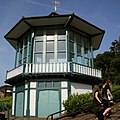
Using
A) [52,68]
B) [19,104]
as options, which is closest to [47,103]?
[52,68]

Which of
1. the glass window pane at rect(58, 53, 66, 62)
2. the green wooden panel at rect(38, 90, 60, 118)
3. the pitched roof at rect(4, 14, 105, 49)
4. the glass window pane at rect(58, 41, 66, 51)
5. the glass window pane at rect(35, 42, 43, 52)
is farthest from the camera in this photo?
the glass window pane at rect(35, 42, 43, 52)

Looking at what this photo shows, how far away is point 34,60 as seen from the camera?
18.1 metres

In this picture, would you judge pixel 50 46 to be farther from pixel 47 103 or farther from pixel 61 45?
pixel 47 103

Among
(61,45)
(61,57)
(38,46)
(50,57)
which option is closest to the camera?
(61,57)

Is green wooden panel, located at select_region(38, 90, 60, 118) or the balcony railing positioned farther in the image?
the balcony railing

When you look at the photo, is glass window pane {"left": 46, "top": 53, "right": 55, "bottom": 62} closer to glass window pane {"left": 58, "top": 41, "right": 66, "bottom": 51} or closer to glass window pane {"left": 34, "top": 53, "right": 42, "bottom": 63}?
glass window pane {"left": 34, "top": 53, "right": 42, "bottom": 63}

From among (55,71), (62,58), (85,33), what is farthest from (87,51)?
(55,71)

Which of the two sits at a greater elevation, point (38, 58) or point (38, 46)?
point (38, 46)

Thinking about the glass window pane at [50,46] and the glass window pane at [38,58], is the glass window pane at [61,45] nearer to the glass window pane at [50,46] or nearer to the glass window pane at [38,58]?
the glass window pane at [50,46]

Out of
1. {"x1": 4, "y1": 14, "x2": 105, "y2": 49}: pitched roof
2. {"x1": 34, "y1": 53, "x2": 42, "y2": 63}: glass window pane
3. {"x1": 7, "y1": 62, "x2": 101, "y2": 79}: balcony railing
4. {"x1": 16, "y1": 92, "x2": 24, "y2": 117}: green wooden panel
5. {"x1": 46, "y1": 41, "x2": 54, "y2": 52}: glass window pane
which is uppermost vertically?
{"x1": 4, "y1": 14, "x2": 105, "y2": 49}: pitched roof

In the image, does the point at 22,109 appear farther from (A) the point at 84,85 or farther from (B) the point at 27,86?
(A) the point at 84,85

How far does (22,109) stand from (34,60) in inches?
168

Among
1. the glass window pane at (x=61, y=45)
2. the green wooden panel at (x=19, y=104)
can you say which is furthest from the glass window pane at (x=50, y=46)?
the green wooden panel at (x=19, y=104)

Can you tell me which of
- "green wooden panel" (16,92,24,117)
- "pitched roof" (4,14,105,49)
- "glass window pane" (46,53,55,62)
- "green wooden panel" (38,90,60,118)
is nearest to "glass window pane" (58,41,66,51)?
"glass window pane" (46,53,55,62)
